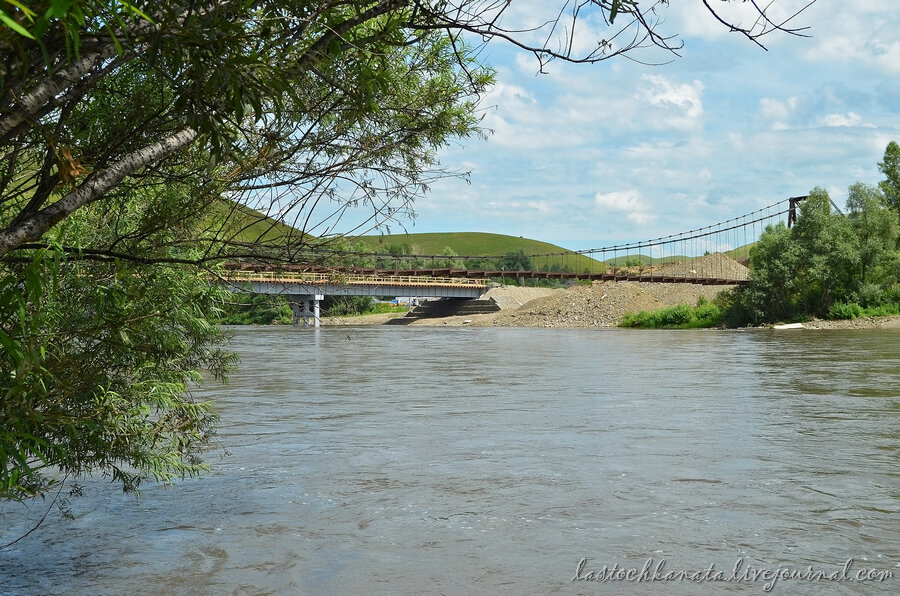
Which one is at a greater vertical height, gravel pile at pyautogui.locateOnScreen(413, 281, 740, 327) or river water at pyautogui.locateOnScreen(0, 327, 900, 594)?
gravel pile at pyautogui.locateOnScreen(413, 281, 740, 327)

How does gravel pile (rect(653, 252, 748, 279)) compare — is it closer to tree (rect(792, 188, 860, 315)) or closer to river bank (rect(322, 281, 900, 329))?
river bank (rect(322, 281, 900, 329))

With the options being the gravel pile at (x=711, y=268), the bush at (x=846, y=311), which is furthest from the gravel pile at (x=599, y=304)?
the bush at (x=846, y=311)

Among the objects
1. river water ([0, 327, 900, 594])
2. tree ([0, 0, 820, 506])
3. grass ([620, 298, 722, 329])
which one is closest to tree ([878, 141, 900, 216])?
grass ([620, 298, 722, 329])

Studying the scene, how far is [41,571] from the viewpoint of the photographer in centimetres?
560

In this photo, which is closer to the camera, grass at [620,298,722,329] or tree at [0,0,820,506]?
tree at [0,0,820,506]

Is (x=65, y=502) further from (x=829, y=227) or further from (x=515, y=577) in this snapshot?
(x=829, y=227)

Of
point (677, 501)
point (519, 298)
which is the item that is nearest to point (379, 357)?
point (677, 501)

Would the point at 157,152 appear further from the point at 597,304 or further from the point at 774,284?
the point at 597,304

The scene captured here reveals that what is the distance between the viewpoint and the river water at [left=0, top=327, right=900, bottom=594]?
5.42 metres

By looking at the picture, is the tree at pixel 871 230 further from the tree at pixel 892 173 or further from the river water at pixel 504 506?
the river water at pixel 504 506

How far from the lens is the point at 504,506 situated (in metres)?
7.17

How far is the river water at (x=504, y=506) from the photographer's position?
213 inches

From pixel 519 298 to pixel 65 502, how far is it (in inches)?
3092

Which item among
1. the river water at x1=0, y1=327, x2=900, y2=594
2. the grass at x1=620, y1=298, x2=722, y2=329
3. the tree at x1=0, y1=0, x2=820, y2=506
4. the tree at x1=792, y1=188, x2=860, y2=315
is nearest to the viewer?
the tree at x1=0, y1=0, x2=820, y2=506
